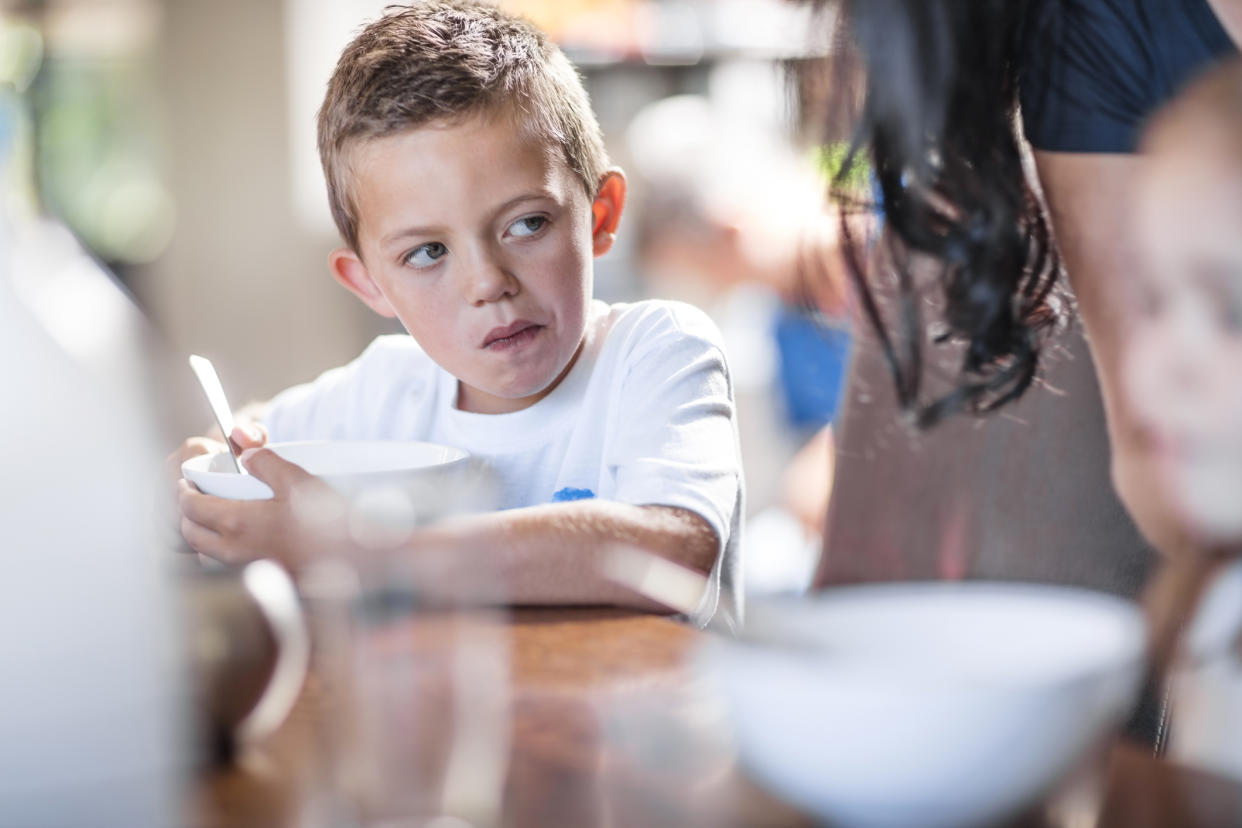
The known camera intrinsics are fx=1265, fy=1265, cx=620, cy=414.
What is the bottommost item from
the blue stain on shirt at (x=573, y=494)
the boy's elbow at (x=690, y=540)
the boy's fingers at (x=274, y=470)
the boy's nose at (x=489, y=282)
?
the blue stain on shirt at (x=573, y=494)

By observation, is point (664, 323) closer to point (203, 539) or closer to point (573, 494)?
point (573, 494)

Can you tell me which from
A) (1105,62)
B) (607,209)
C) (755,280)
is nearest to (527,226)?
(607,209)

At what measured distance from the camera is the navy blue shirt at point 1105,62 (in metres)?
1.04

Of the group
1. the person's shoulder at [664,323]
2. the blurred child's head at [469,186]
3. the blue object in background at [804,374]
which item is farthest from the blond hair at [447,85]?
the blue object in background at [804,374]

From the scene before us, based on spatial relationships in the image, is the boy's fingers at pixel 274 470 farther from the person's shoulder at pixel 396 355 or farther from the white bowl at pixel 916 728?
the white bowl at pixel 916 728

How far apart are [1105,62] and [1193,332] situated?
25 cm

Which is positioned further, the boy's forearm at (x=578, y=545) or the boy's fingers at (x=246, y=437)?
the boy's fingers at (x=246, y=437)

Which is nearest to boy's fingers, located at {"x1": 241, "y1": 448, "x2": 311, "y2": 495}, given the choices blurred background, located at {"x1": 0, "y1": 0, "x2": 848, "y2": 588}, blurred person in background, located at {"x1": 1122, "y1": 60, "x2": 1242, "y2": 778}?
blurred person in background, located at {"x1": 1122, "y1": 60, "x2": 1242, "y2": 778}

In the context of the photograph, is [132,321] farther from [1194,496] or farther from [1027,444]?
[1027,444]

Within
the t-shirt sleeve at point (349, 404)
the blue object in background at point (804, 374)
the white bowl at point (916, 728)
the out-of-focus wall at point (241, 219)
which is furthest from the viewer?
the out-of-focus wall at point (241, 219)

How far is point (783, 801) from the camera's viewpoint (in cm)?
49

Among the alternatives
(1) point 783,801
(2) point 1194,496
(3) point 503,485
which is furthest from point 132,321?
(2) point 1194,496

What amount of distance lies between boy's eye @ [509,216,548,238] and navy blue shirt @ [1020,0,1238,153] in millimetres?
427

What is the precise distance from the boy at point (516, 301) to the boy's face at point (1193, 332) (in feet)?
1.14
